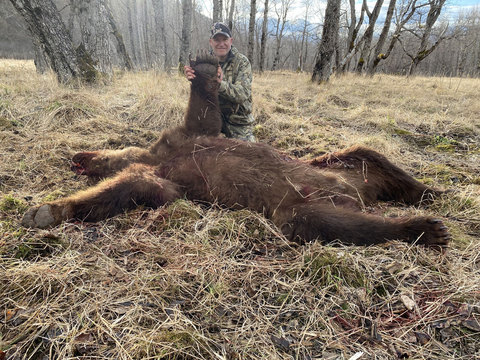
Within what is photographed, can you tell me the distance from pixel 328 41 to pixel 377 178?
830 cm

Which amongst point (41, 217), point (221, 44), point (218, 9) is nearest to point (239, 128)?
point (221, 44)

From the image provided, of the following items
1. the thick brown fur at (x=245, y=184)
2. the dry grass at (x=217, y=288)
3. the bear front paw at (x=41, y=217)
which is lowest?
the dry grass at (x=217, y=288)

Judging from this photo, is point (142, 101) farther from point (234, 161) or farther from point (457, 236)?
point (457, 236)

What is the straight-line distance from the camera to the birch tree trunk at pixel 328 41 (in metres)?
9.07

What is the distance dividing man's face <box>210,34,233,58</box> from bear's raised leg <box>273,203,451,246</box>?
10.4 feet

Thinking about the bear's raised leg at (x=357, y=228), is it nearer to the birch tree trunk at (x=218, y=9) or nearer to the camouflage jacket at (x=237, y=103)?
the camouflage jacket at (x=237, y=103)

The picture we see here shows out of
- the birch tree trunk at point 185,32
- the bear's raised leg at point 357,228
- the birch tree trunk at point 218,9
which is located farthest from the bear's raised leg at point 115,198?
the birch tree trunk at point 218,9

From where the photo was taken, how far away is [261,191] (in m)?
2.30

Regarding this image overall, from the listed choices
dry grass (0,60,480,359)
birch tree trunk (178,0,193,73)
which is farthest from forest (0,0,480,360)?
birch tree trunk (178,0,193,73)

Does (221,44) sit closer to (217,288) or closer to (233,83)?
(233,83)

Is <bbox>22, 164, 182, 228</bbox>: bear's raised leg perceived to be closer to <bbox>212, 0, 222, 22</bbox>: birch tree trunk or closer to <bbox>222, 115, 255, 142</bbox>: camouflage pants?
<bbox>222, 115, 255, 142</bbox>: camouflage pants

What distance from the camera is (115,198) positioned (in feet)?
7.30

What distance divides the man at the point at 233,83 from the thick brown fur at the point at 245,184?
3.82 feet

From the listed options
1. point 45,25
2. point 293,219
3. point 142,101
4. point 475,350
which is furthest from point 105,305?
point 45,25
